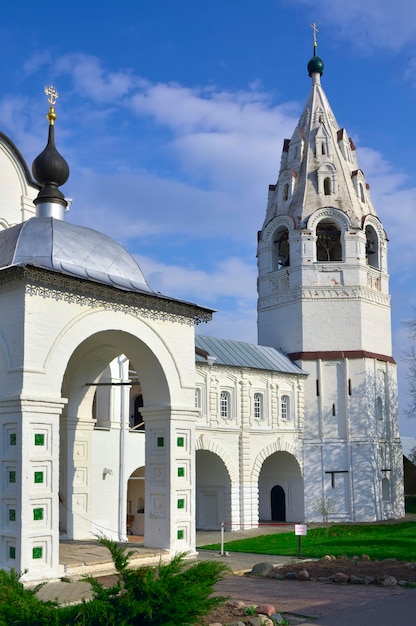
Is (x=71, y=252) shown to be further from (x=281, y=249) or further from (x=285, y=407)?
(x=281, y=249)

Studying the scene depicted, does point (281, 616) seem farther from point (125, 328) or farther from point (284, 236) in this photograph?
point (284, 236)

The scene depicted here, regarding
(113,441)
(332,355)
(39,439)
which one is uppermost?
(332,355)

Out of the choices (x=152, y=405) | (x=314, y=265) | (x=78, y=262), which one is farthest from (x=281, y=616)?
(x=314, y=265)

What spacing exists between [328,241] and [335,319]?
11.0 feet

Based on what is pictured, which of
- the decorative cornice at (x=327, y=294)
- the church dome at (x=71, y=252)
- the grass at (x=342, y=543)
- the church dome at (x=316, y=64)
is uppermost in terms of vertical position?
the church dome at (x=316, y=64)

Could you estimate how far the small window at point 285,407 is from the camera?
27.2 meters

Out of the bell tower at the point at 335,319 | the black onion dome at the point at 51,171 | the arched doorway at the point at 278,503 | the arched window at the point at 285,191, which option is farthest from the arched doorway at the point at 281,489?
the black onion dome at the point at 51,171

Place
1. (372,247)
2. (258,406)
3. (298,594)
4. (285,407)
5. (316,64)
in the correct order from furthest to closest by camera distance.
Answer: (316,64)
(372,247)
(285,407)
(258,406)
(298,594)

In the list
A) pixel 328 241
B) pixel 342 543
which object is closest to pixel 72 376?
pixel 342 543

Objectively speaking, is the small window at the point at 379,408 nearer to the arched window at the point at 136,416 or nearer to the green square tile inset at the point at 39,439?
the arched window at the point at 136,416

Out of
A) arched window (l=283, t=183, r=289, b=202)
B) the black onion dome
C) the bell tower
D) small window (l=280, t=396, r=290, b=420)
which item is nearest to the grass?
the bell tower

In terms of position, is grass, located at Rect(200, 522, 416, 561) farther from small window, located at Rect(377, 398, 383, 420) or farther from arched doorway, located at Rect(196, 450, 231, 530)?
small window, located at Rect(377, 398, 383, 420)

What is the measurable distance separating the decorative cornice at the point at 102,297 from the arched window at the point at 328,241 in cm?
1543

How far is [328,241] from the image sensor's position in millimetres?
29688
